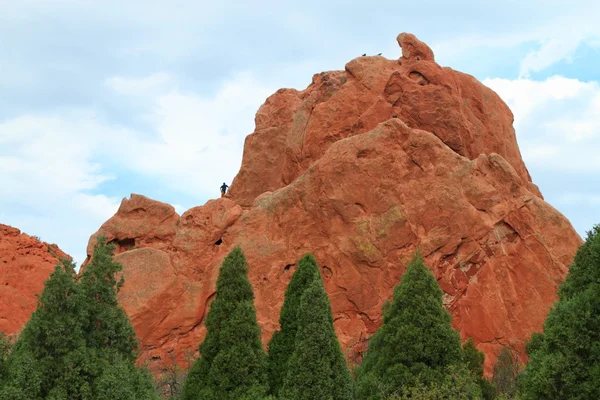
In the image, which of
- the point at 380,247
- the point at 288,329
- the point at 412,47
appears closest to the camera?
the point at 288,329

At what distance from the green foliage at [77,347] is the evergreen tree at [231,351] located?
8.53 ft

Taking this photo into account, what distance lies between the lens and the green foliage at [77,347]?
20266mm

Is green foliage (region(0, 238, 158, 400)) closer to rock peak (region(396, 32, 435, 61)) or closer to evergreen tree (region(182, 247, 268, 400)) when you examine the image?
evergreen tree (region(182, 247, 268, 400))

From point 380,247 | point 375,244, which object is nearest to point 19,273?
point 375,244

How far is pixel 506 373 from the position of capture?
34750 millimetres

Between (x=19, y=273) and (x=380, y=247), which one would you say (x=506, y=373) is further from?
(x=19, y=273)

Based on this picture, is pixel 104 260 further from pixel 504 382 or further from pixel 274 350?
pixel 504 382

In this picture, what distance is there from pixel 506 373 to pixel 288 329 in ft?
43.6

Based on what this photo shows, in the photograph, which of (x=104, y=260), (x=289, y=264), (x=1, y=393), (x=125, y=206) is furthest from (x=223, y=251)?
(x=1, y=393)

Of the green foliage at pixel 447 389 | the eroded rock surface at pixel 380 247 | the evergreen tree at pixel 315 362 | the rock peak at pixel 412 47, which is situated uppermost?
the rock peak at pixel 412 47

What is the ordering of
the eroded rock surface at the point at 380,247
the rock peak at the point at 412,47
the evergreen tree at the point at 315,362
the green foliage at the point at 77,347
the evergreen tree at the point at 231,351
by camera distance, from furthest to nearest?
the rock peak at the point at 412,47, the eroded rock surface at the point at 380,247, the evergreen tree at the point at 231,351, the evergreen tree at the point at 315,362, the green foliage at the point at 77,347

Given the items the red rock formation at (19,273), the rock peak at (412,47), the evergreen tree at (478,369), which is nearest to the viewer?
the evergreen tree at (478,369)

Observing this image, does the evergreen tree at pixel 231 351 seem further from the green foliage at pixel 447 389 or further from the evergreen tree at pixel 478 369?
the evergreen tree at pixel 478 369

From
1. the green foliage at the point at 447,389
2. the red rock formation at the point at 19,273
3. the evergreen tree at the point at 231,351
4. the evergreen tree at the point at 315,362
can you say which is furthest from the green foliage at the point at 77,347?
the red rock formation at the point at 19,273
